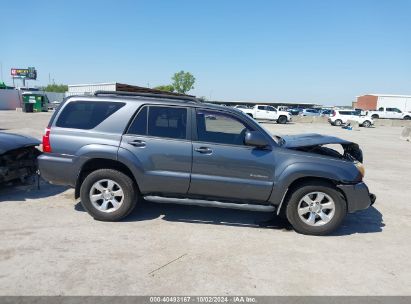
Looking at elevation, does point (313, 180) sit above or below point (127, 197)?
above

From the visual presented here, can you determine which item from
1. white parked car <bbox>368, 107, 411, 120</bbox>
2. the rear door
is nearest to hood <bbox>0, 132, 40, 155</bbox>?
the rear door

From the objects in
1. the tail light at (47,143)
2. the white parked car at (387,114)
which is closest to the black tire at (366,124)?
the white parked car at (387,114)

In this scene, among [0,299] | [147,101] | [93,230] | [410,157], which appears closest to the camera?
[0,299]

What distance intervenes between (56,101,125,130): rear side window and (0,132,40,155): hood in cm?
136

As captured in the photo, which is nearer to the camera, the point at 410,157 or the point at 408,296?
the point at 408,296

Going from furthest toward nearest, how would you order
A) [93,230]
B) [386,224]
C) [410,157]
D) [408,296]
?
[410,157], [386,224], [93,230], [408,296]

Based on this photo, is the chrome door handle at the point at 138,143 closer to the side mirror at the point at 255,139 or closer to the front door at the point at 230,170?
the front door at the point at 230,170

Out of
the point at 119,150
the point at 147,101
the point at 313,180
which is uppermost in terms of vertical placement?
the point at 147,101

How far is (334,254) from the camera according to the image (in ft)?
13.0

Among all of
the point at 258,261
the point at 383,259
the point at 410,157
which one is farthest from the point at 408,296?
the point at 410,157

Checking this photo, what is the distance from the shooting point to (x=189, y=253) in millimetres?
3789

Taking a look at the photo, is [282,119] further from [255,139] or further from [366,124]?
[255,139]

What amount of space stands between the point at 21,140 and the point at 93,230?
2.66 metres

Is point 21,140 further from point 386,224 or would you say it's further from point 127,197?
point 386,224
